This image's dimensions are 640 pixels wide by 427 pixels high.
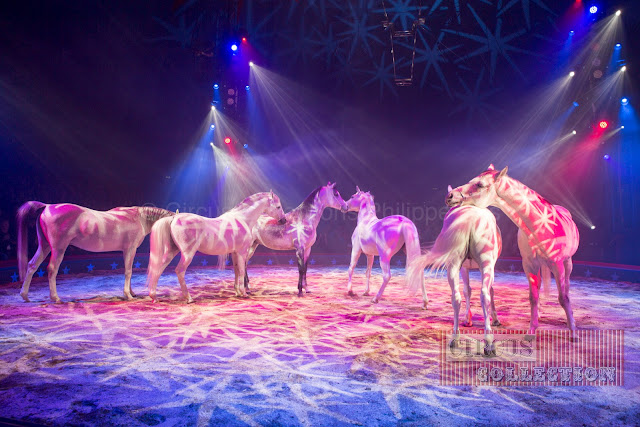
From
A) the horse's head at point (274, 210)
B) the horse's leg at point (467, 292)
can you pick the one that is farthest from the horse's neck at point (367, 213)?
the horse's leg at point (467, 292)

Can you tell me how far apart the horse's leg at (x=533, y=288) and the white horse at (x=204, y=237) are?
399cm

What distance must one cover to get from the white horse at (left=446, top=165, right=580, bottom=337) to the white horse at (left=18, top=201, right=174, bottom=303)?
5.07m

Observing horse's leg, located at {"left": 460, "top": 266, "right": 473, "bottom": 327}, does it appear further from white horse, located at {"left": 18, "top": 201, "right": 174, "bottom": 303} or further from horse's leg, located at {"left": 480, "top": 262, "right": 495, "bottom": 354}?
white horse, located at {"left": 18, "top": 201, "right": 174, "bottom": 303}

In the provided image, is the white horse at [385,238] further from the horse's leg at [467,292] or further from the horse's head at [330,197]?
the horse's leg at [467,292]

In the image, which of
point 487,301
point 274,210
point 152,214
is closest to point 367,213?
point 274,210

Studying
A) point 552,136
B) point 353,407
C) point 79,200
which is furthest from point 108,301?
point 552,136

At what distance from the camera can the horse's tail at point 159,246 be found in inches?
207

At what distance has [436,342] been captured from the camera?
11.5 ft

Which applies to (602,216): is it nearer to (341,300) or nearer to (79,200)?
(341,300)

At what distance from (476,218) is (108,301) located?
544 cm

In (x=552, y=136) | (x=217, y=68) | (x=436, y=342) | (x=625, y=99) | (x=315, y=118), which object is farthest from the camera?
(x=315, y=118)

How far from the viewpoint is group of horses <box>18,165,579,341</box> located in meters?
3.25

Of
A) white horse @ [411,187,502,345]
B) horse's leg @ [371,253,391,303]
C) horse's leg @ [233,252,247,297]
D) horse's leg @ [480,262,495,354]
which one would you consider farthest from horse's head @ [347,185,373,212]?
horse's leg @ [480,262,495,354]

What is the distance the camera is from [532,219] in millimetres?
3543
